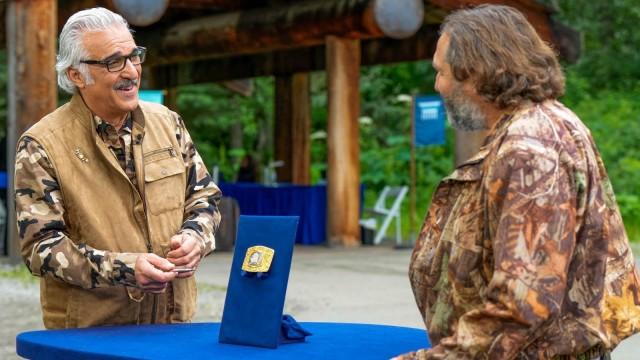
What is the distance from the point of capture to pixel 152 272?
297 centimetres

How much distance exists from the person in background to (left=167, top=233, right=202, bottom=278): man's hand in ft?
2.97

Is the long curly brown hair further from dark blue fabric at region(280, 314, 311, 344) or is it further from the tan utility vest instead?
the tan utility vest

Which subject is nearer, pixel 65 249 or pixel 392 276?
pixel 65 249

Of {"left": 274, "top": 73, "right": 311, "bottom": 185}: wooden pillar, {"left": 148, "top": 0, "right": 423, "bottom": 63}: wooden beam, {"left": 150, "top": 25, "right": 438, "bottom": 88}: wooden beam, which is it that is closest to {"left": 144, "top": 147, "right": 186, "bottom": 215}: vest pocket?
{"left": 148, "top": 0, "right": 423, "bottom": 63}: wooden beam

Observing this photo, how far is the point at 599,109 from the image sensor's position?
26.3m

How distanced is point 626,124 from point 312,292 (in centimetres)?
1681

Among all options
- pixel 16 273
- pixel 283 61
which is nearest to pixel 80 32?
pixel 16 273

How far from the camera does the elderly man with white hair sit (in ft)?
9.89

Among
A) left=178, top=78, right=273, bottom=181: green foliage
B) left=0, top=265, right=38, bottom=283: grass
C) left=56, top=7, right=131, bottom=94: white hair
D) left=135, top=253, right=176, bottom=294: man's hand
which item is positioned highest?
left=56, top=7, right=131, bottom=94: white hair

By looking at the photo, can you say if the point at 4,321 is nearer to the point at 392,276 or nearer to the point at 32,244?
the point at 392,276

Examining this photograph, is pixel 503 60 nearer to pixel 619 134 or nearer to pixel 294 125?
pixel 294 125

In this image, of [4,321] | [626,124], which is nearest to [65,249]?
[4,321]

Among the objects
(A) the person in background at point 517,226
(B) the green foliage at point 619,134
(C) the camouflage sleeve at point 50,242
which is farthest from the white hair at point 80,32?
(B) the green foliage at point 619,134

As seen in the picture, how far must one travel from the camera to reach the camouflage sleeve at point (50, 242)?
3.00 m
